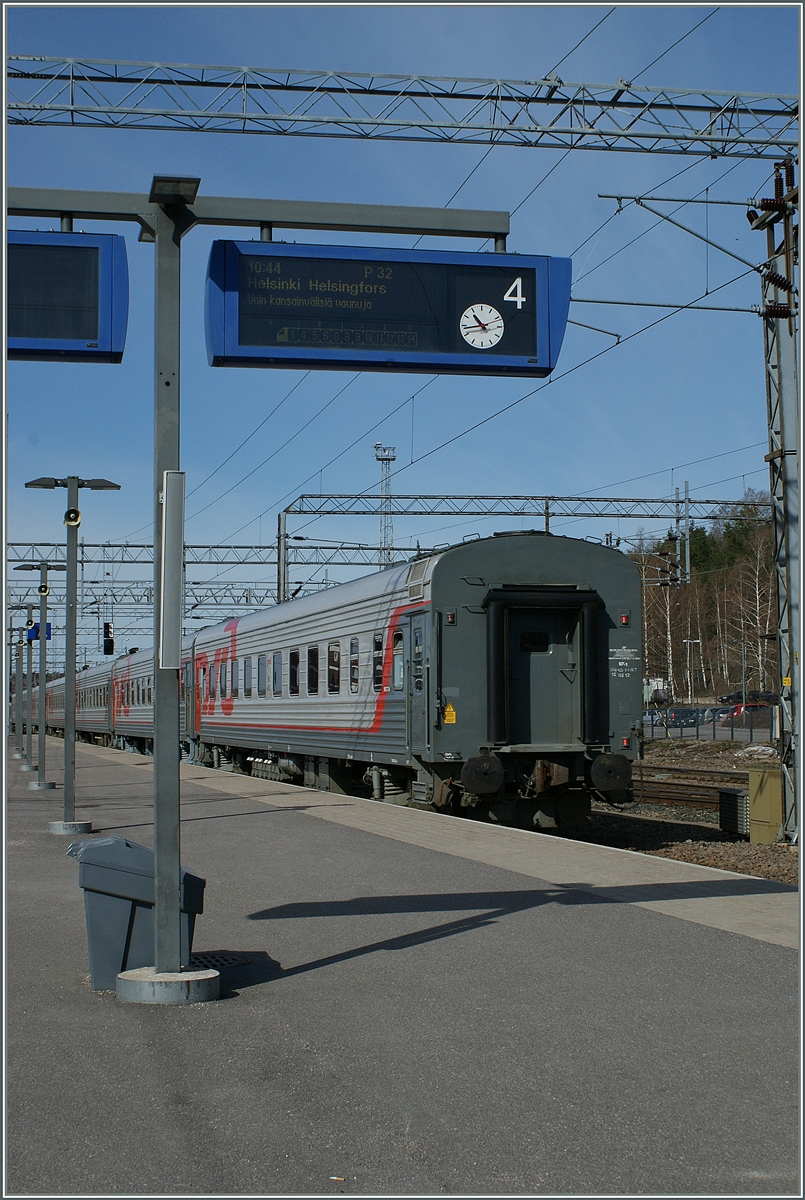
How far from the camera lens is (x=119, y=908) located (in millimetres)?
6176

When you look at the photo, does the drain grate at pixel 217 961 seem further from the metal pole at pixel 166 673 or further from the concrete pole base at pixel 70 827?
the concrete pole base at pixel 70 827

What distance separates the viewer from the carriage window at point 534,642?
14008mm

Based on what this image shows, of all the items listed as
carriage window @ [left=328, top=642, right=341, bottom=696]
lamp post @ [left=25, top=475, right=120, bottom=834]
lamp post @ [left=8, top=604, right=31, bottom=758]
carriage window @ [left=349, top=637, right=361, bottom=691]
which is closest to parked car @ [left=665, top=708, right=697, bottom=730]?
lamp post @ [left=8, top=604, right=31, bottom=758]

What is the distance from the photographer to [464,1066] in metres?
4.85

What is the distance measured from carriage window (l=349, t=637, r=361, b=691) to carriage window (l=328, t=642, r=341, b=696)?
0.71m

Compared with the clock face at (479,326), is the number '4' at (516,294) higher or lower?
higher

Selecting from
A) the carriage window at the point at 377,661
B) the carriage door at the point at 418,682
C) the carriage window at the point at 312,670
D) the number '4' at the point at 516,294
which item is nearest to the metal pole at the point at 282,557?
the carriage window at the point at 312,670

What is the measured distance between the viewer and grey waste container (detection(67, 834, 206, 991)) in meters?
6.10

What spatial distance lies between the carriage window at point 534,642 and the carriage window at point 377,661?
2473 millimetres

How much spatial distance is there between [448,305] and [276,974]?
405 cm

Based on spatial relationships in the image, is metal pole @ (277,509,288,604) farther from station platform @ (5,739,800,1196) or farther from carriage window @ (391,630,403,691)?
station platform @ (5,739,800,1196)

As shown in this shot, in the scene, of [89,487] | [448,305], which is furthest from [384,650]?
[448,305]

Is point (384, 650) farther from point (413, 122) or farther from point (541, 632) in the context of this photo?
point (413, 122)

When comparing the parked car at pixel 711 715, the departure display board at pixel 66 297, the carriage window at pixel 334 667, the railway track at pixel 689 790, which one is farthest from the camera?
the parked car at pixel 711 715
